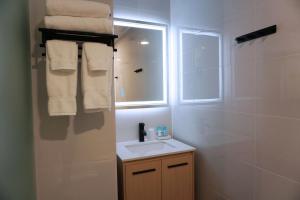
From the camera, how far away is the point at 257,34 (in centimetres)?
133

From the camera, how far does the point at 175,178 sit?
1.88m

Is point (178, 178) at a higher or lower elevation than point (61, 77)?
lower

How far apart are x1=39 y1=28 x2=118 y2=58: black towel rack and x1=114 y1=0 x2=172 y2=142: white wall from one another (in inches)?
40.9

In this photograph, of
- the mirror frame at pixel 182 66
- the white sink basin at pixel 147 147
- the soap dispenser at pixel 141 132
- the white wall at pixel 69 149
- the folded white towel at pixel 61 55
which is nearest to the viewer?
the folded white towel at pixel 61 55

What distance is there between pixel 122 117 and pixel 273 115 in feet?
4.64

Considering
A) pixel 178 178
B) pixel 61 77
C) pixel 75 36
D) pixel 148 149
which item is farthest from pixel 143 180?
pixel 75 36

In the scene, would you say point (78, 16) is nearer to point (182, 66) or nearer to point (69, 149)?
point (69, 149)

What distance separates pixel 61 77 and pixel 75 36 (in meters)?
0.24

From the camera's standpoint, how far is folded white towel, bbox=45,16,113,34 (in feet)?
3.52

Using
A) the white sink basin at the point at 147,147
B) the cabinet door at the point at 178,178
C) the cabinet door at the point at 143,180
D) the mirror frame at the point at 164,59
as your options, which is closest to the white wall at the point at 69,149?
the cabinet door at the point at 143,180

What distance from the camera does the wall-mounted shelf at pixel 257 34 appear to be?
1.24m

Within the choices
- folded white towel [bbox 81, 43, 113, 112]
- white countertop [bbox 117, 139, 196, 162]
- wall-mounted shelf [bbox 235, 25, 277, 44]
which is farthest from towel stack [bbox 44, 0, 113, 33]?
white countertop [bbox 117, 139, 196, 162]

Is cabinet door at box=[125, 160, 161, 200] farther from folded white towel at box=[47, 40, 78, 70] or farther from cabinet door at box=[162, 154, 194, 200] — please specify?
folded white towel at box=[47, 40, 78, 70]

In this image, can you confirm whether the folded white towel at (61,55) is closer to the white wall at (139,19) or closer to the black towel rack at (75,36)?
the black towel rack at (75,36)
